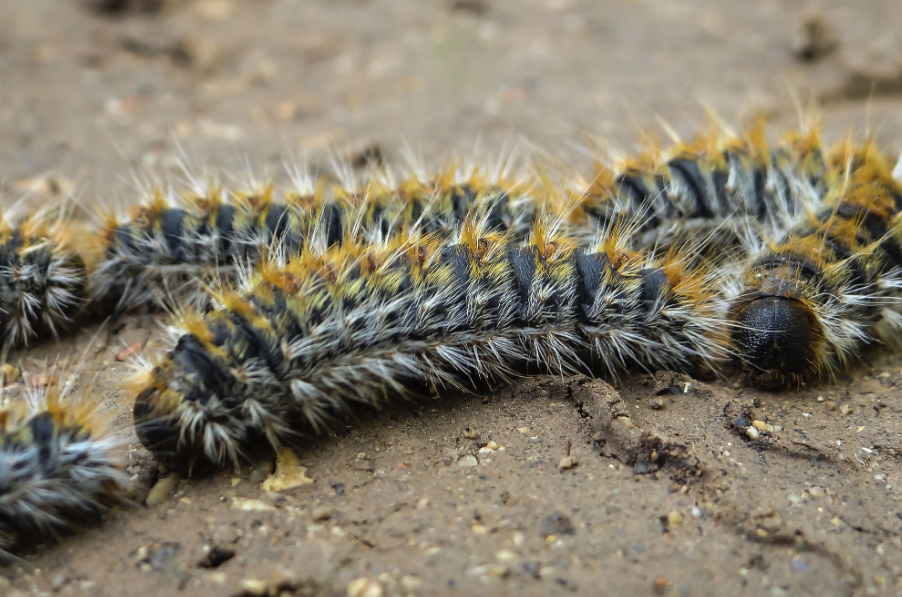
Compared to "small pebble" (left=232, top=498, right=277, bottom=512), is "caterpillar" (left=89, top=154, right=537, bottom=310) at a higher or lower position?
higher

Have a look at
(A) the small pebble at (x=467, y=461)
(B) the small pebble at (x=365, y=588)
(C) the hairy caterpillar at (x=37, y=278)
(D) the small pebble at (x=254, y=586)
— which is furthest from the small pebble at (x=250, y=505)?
(C) the hairy caterpillar at (x=37, y=278)

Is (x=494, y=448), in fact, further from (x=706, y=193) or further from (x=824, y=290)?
(x=706, y=193)

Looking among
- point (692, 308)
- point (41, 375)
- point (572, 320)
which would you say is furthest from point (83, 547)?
point (692, 308)

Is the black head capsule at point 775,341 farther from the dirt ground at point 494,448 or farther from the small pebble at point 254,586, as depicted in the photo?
the small pebble at point 254,586

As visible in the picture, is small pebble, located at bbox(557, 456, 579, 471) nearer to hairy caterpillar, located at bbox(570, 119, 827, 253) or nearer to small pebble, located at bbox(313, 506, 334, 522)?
small pebble, located at bbox(313, 506, 334, 522)

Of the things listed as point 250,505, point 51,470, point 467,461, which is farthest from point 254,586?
point 467,461

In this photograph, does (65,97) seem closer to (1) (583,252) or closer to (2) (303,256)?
(2) (303,256)

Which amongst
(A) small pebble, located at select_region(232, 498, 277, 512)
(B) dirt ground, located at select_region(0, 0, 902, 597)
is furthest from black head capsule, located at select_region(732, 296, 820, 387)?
(A) small pebble, located at select_region(232, 498, 277, 512)
